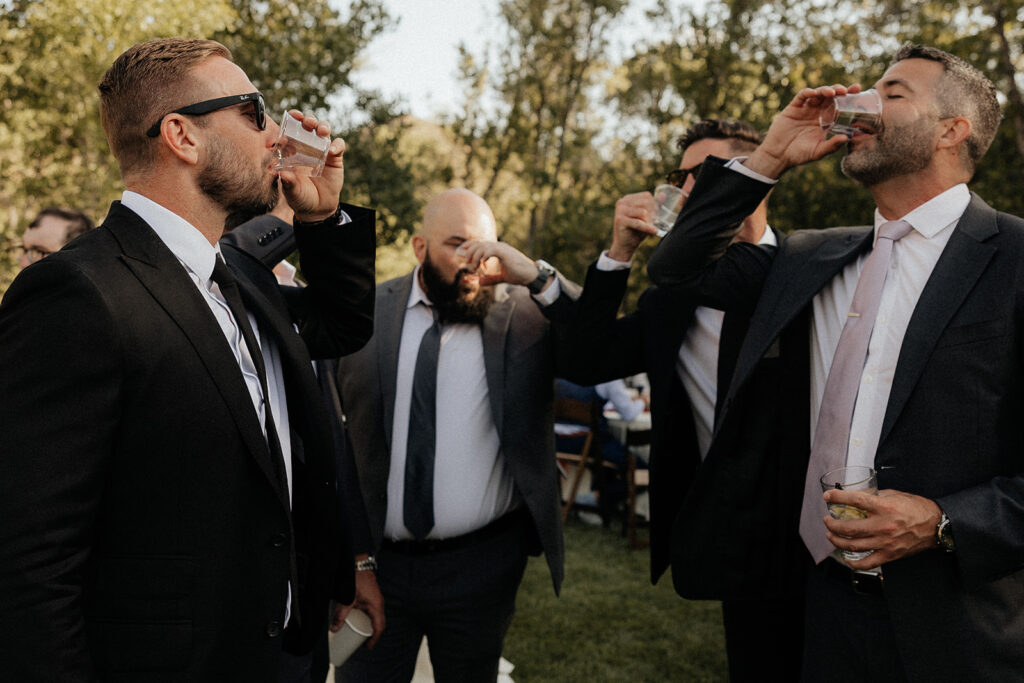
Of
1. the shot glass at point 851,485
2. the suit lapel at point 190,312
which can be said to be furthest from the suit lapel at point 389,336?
the shot glass at point 851,485

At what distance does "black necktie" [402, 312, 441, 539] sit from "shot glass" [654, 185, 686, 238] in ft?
3.54

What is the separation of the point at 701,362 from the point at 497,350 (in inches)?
33.4

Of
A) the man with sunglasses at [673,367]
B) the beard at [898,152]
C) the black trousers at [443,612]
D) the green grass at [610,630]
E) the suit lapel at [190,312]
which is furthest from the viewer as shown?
the green grass at [610,630]

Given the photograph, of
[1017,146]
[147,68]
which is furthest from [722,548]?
[1017,146]

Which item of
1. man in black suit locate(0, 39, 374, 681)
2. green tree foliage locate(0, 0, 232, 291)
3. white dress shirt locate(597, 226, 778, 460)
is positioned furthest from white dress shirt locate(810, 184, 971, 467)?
green tree foliage locate(0, 0, 232, 291)

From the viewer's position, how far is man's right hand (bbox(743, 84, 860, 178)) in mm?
2416

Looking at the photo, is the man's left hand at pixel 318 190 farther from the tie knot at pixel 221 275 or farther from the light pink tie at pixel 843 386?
the light pink tie at pixel 843 386

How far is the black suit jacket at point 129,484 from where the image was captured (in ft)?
4.66

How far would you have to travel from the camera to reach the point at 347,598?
231 cm

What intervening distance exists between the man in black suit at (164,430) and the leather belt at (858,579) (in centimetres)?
153

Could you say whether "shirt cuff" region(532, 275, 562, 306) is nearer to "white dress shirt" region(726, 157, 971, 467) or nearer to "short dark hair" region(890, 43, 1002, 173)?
"white dress shirt" region(726, 157, 971, 467)

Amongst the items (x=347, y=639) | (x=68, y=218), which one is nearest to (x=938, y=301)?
(x=347, y=639)

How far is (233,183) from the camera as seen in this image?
1949 millimetres

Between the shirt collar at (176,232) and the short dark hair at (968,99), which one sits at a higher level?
the short dark hair at (968,99)
